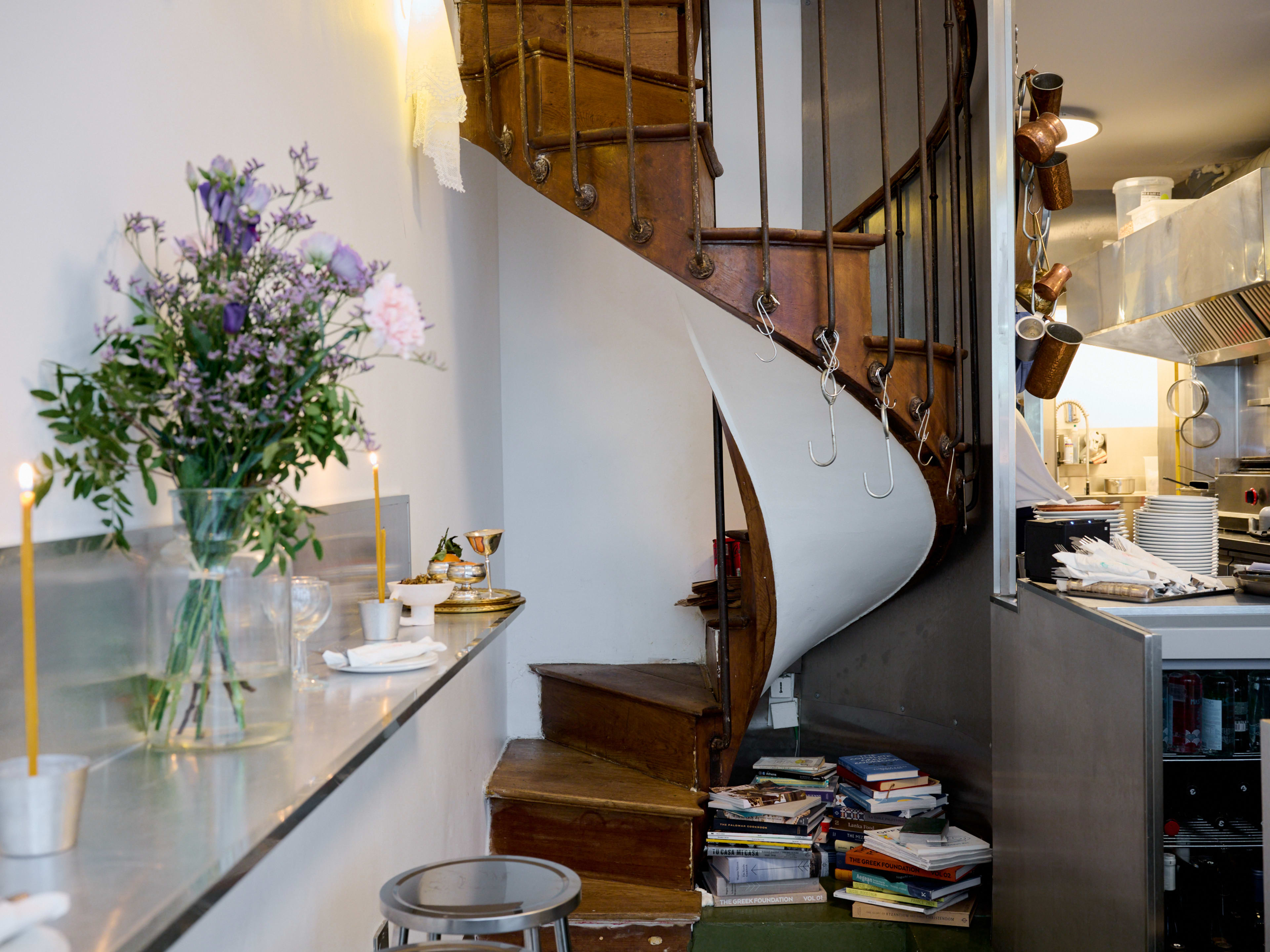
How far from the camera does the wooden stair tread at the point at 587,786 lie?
110 inches

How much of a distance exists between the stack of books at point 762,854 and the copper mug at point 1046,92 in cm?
205

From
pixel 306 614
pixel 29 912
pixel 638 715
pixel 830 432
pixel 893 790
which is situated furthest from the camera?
pixel 638 715

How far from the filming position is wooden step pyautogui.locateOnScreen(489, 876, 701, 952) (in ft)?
8.63

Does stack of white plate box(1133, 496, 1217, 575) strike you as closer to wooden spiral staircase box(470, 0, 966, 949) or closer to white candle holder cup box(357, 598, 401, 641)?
wooden spiral staircase box(470, 0, 966, 949)

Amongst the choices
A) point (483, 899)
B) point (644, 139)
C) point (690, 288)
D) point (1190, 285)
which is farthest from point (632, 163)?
point (1190, 285)

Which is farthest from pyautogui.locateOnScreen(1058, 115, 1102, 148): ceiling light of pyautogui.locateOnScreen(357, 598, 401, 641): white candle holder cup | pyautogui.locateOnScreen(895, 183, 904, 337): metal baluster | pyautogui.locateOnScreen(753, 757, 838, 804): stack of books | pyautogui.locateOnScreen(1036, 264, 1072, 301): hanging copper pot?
pyautogui.locateOnScreen(357, 598, 401, 641): white candle holder cup

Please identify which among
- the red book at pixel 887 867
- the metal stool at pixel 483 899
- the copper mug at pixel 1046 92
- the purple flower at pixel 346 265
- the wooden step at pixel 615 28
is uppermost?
the wooden step at pixel 615 28

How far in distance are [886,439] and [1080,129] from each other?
320 centimetres

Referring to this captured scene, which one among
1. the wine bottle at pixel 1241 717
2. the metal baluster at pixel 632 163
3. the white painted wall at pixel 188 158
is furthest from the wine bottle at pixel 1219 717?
the white painted wall at pixel 188 158

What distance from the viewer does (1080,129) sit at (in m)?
4.82

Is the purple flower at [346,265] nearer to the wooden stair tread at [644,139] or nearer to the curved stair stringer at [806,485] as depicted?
the wooden stair tread at [644,139]

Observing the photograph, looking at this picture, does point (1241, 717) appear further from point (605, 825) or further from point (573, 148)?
point (573, 148)

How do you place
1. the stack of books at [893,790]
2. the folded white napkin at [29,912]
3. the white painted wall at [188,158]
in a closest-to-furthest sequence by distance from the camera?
the folded white napkin at [29,912] < the white painted wall at [188,158] < the stack of books at [893,790]

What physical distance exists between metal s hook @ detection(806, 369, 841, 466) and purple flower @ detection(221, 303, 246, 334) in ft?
5.09
